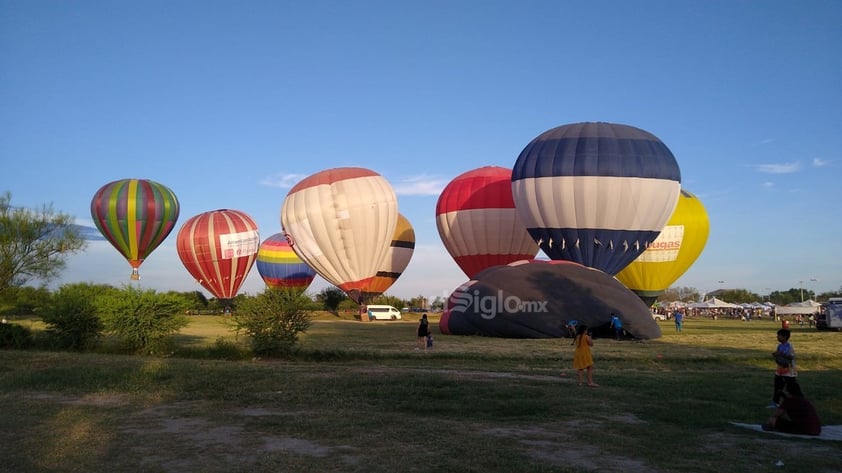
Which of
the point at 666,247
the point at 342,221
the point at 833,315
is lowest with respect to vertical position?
the point at 833,315

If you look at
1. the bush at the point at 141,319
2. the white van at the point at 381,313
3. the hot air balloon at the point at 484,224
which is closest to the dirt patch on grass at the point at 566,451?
the bush at the point at 141,319

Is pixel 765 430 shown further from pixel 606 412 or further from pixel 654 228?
pixel 654 228

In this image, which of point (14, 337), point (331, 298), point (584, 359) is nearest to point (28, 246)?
point (14, 337)

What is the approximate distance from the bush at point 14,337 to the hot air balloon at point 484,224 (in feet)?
101

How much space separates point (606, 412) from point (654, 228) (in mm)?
29189

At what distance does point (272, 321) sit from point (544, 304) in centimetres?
1326

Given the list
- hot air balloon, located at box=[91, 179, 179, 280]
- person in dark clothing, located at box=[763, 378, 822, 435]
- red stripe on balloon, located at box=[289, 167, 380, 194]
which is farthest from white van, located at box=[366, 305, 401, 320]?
person in dark clothing, located at box=[763, 378, 822, 435]

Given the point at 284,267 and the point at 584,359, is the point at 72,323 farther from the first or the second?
the point at 284,267

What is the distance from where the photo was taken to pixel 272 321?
2181 centimetres

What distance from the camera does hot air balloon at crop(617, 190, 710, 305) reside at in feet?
175

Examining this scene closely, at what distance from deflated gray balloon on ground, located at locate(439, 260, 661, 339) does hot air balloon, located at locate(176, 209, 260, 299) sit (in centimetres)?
3744

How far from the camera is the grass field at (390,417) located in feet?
26.5

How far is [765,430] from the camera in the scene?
10047 mm

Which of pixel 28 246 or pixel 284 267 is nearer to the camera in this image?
pixel 28 246
